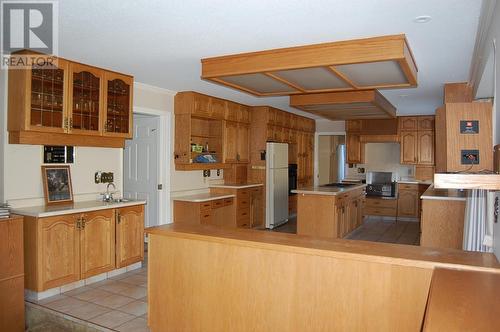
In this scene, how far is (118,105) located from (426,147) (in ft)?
21.7

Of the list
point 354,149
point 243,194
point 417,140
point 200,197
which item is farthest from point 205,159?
point 417,140

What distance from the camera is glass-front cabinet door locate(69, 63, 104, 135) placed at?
406 cm

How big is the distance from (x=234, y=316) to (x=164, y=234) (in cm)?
79

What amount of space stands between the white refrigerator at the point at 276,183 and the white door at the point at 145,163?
233 cm

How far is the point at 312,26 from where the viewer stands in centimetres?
287

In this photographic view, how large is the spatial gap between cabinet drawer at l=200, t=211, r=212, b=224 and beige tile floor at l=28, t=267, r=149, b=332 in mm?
1509

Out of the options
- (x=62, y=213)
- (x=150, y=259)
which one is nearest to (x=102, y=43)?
(x=62, y=213)

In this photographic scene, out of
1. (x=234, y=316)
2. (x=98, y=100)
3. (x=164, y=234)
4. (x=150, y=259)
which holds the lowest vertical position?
(x=234, y=316)

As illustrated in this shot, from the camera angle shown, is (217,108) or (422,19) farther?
(217,108)

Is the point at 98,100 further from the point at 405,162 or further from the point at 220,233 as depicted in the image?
the point at 405,162

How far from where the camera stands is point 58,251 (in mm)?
3740

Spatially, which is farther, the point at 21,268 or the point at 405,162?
the point at 405,162

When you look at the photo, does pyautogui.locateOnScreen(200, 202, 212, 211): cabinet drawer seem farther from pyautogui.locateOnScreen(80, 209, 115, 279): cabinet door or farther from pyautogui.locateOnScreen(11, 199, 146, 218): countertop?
pyautogui.locateOnScreen(80, 209, 115, 279): cabinet door

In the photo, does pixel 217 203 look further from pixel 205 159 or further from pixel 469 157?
pixel 469 157
